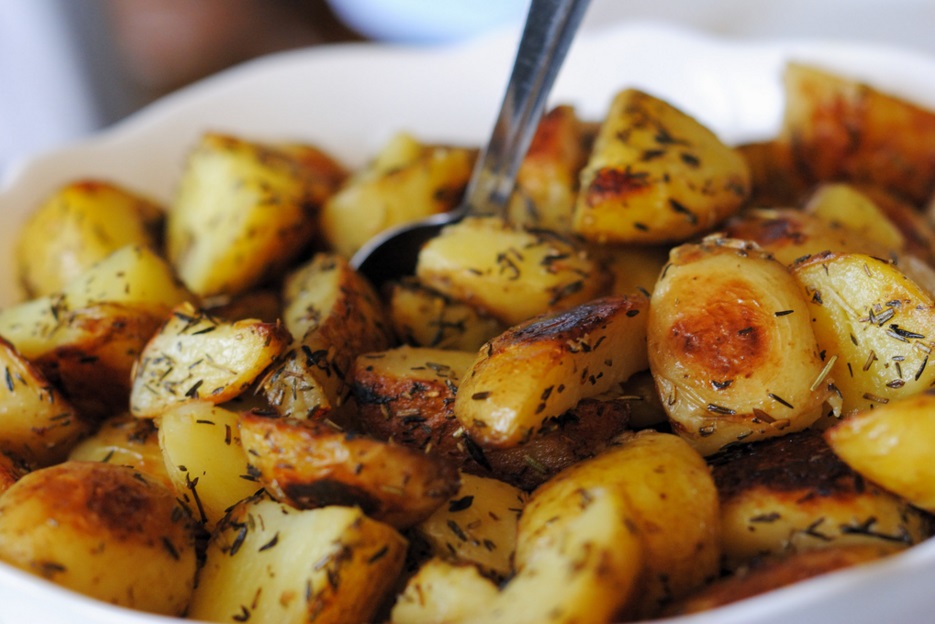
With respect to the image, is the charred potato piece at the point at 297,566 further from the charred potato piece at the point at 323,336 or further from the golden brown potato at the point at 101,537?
the charred potato piece at the point at 323,336

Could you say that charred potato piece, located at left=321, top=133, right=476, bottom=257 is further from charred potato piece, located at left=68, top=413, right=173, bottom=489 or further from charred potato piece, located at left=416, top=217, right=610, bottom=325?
charred potato piece, located at left=68, top=413, right=173, bottom=489

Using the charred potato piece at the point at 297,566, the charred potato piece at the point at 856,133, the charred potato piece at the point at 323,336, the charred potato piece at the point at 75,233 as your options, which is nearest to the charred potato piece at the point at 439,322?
the charred potato piece at the point at 323,336

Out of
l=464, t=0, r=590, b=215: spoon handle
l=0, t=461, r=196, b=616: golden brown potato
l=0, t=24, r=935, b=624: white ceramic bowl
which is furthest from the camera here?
l=0, t=24, r=935, b=624: white ceramic bowl

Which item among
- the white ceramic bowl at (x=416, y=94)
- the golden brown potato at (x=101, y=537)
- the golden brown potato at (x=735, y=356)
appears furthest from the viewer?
the white ceramic bowl at (x=416, y=94)

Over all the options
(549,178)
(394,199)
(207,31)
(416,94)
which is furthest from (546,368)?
(207,31)

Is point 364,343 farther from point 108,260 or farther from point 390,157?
point 390,157

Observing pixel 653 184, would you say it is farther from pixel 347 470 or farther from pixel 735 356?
pixel 347 470

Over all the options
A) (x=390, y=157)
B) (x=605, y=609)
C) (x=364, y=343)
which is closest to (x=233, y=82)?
(x=390, y=157)

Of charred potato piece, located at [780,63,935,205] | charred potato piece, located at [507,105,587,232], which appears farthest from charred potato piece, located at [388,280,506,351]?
charred potato piece, located at [780,63,935,205]
